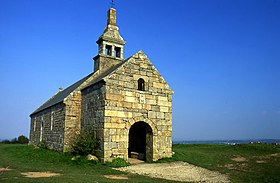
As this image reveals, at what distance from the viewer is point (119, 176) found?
10.9m

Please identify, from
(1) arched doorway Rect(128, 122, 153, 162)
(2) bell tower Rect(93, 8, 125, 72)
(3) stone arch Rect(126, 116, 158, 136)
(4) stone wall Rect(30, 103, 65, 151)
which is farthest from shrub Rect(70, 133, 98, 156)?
(2) bell tower Rect(93, 8, 125, 72)

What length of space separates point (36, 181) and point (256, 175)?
371 inches

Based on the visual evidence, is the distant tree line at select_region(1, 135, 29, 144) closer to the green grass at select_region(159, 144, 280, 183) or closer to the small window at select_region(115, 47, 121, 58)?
the small window at select_region(115, 47, 121, 58)

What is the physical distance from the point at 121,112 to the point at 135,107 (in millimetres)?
1060

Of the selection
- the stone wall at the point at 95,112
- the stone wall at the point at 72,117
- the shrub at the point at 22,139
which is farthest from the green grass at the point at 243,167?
the shrub at the point at 22,139

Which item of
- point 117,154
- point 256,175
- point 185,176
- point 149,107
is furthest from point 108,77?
point 256,175

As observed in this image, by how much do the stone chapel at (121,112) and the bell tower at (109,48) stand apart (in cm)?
11

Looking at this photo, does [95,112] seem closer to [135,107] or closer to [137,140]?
[135,107]

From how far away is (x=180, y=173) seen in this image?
12164 mm

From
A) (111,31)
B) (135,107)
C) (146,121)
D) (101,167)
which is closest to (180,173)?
(101,167)

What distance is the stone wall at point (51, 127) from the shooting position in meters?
18.3

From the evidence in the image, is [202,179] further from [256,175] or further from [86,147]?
[86,147]

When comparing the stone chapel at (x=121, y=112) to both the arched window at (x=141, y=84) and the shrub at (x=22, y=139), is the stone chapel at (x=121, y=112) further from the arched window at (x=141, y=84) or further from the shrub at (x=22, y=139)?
the shrub at (x=22, y=139)

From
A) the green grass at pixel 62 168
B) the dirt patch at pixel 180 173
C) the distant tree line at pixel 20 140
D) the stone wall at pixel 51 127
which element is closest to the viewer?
the green grass at pixel 62 168
